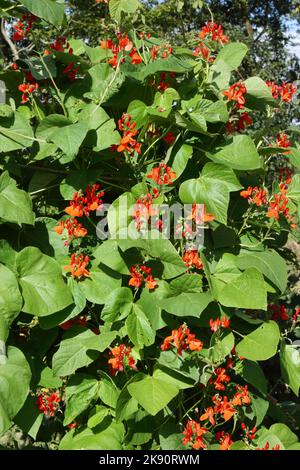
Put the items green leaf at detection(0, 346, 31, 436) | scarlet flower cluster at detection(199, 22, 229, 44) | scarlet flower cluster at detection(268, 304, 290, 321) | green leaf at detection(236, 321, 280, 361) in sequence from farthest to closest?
scarlet flower cluster at detection(268, 304, 290, 321) → scarlet flower cluster at detection(199, 22, 229, 44) → green leaf at detection(236, 321, 280, 361) → green leaf at detection(0, 346, 31, 436)

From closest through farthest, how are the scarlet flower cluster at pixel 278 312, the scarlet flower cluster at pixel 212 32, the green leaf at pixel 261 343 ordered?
1. the green leaf at pixel 261 343
2. the scarlet flower cluster at pixel 212 32
3. the scarlet flower cluster at pixel 278 312

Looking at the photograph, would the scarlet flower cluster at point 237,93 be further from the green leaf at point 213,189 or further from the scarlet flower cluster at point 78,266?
the scarlet flower cluster at point 78,266

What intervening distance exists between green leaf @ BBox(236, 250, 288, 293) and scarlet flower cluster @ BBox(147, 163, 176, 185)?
0.32 m

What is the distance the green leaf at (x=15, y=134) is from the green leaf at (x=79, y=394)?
668mm

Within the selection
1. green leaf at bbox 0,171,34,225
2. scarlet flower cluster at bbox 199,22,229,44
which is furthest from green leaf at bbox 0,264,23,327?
scarlet flower cluster at bbox 199,22,229,44

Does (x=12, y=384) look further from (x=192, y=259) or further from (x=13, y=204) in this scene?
(x=192, y=259)

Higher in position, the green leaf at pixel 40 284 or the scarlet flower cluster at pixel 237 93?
the scarlet flower cluster at pixel 237 93

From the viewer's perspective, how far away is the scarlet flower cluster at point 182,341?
4.93 ft

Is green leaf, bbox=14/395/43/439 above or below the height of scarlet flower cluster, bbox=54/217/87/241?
below

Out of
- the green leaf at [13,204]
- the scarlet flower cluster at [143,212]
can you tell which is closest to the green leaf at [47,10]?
the green leaf at [13,204]

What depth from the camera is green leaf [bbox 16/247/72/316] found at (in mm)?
1488

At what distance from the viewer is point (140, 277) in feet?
5.07

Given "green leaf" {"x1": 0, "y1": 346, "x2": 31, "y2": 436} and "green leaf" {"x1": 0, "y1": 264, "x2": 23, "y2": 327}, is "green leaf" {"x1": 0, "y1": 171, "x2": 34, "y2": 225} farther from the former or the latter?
"green leaf" {"x1": 0, "y1": 346, "x2": 31, "y2": 436}
